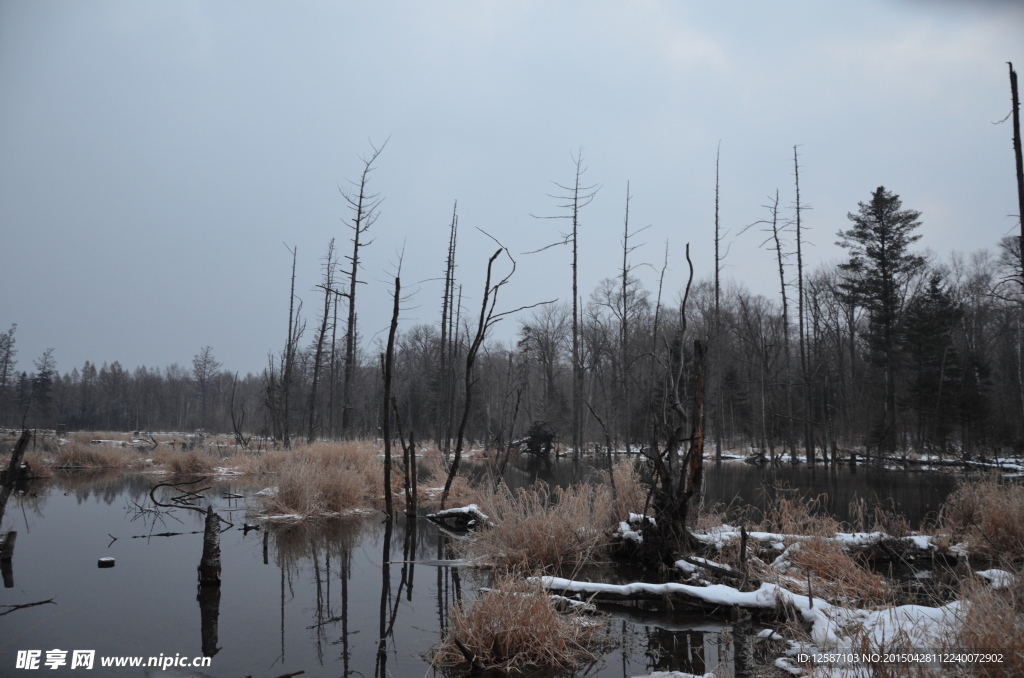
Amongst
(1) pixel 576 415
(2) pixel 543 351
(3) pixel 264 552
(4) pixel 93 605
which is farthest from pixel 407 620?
(2) pixel 543 351

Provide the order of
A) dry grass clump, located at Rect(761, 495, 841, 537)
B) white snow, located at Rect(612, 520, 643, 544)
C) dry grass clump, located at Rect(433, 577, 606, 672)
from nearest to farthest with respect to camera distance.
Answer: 1. dry grass clump, located at Rect(433, 577, 606, 672)
2. dry grass clump, located at Rect(761, 495, 841, 537)
3. white snow, located at Rect(612, 520, 643, 544)

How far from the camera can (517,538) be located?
7.13 meters

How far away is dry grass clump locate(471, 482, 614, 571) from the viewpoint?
695 cm

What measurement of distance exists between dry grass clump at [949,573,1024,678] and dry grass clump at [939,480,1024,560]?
477 centimetres

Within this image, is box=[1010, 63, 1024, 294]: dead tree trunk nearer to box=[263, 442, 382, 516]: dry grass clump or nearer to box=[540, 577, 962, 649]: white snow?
box=[540, 577, 962, 649]: white snow

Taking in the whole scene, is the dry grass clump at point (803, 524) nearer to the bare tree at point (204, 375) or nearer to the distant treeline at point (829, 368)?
the distant treeline at point (829, 368)

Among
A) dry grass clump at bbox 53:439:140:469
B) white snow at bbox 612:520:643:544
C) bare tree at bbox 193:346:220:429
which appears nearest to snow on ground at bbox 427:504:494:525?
white snow at bbox 612:520:643:544

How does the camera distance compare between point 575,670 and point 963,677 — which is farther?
point 575,670

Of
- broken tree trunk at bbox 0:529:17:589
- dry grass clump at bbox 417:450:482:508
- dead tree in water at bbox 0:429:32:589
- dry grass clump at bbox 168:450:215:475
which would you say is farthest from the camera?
dry grass clump at bbox 168:450:215:475

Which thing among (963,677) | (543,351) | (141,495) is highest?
(543,351)

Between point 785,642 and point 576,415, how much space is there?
19085mm

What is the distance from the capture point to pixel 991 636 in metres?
3.04

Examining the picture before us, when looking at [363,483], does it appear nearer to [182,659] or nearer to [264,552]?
[264,552]

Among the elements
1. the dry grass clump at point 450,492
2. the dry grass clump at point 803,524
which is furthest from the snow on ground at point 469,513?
the dry grass clump at point 803,524
